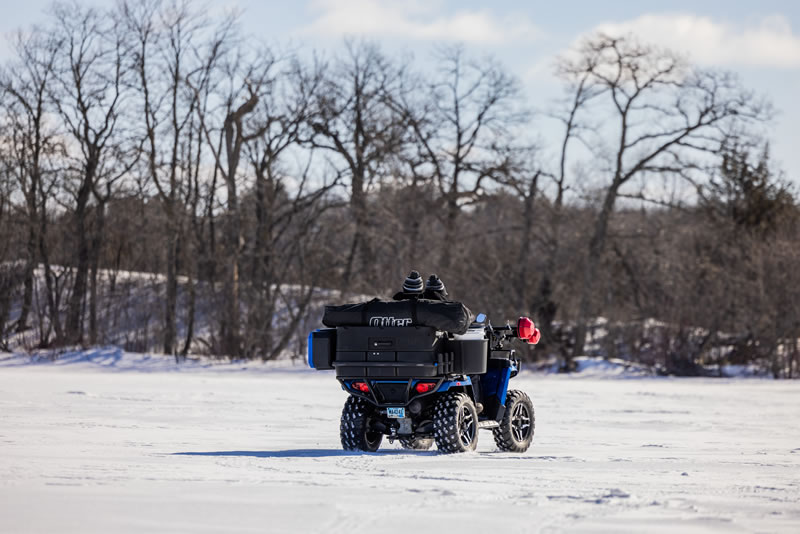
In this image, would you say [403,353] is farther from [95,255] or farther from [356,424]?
[95,255]

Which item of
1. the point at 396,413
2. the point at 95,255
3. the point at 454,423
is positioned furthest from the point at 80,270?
the point at 454,423

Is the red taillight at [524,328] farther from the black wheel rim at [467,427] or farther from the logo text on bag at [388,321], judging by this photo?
the logo text on bag at [388,321]

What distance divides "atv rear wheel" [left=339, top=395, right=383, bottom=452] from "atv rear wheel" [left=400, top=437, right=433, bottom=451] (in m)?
0.48

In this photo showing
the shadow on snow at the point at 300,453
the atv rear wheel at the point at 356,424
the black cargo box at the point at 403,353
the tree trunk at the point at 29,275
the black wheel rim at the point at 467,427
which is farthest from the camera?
the tree trunk at the point at 29,275

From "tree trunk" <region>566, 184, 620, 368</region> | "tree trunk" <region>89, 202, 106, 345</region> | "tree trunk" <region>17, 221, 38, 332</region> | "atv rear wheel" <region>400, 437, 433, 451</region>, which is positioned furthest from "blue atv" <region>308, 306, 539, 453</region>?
"tree trunk" <region>17, 221, 38, 332</region>

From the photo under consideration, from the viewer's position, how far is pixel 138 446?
1026cm

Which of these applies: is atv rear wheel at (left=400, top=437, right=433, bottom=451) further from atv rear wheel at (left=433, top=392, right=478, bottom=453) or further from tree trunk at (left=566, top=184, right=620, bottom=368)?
tree trunk at (left=566, top=184, right=620, bottom=368)

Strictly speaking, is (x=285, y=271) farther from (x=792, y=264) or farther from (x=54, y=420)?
(x=54, y=420)

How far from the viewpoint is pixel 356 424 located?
33.4ft

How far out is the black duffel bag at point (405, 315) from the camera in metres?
9.55

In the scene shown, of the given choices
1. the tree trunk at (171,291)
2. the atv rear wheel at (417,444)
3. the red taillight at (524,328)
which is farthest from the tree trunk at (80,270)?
the red taillight at (524,328)

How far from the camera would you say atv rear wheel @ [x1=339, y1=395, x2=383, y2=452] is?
33.5 feet

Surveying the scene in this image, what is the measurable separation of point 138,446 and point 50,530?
5031 millimetres

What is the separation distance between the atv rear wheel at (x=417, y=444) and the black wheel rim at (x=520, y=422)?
85 cm
